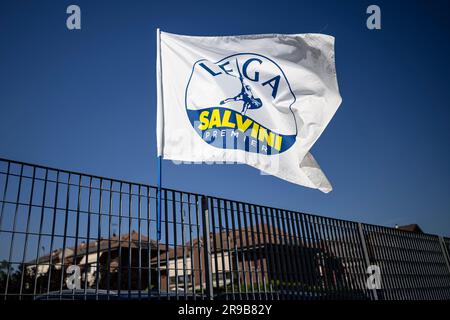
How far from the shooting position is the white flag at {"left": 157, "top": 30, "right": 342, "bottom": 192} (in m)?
5.21

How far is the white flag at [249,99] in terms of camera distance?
5211 millimetres

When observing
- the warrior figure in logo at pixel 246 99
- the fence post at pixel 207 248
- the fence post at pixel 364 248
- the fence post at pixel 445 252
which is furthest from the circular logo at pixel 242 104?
the fence post at pixel 445 252

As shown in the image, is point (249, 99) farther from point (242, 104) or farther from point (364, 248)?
point (364, 248)

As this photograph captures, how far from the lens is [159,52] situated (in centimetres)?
548

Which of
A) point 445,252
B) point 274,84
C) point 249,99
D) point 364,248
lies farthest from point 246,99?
point 445,252

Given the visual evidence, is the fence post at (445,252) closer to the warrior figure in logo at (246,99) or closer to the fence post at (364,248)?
the fence post at (364,248)

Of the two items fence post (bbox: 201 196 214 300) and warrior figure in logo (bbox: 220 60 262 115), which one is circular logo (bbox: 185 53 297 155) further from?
fence post (bbox: 201 196 214 300)

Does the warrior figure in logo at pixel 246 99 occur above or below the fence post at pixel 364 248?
above

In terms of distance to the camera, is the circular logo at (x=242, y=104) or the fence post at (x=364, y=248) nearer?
the circular logo at (x=242, y=104)

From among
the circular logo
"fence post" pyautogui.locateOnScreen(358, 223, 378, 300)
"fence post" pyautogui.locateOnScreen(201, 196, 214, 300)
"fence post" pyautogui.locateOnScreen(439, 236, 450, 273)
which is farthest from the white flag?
"fence post" pyautogui.locateOnScreen(439, 236, 450, 273)

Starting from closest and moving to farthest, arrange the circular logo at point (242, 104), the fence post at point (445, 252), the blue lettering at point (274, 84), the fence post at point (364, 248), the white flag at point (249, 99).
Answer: the white flag at point (249, 99)
the circular logo at point (242, 104)
the blue lettering at point (274, 84)
the fence post at point (364, 248)
the fence post at point (445, 252)

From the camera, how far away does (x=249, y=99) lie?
19.0ft
